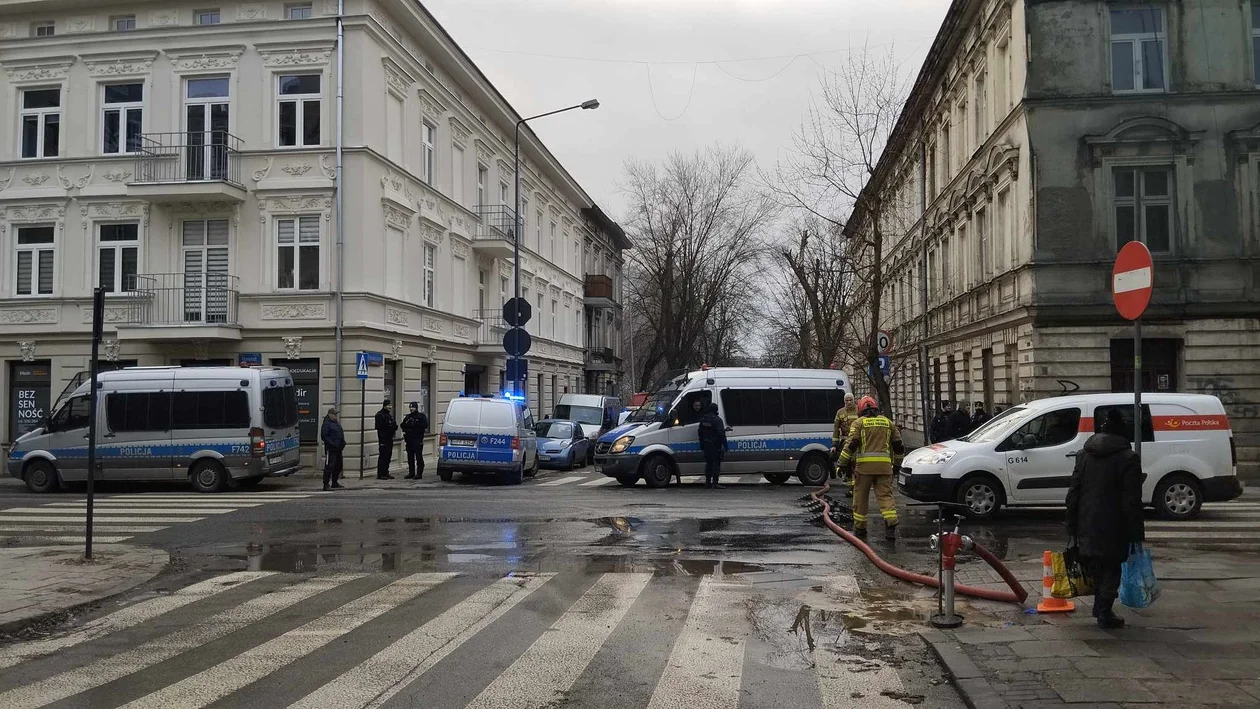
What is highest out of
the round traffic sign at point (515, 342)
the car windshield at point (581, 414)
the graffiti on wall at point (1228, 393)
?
the round traffic sign at point (515, 342)

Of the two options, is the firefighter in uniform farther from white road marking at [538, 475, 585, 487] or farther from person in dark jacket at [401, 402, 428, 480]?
person in dark jacket at [401, 402, 428, 480]

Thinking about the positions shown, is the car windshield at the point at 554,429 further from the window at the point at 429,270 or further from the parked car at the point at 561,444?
the window at the point at 429,270

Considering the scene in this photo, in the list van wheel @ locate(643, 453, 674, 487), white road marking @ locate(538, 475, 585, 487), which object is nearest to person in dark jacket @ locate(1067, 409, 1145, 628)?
van wheel @ locate(643, 453, 674, 487)

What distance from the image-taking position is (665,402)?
71.7 feet

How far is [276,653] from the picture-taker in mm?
6746

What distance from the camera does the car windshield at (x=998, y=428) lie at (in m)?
13.8

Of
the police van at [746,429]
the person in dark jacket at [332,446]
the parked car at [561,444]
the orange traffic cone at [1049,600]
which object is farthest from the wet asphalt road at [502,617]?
the parked car at [561,444]

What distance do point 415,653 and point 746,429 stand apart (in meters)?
13.9

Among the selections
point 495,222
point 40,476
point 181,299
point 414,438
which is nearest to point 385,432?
point 414,438

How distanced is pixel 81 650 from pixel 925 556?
25.9 ft

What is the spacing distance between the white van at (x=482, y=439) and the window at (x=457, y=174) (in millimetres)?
11623

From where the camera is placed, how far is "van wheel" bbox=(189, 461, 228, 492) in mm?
18984

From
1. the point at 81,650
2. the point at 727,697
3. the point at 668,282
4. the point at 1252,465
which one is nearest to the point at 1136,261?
the point at 727,697

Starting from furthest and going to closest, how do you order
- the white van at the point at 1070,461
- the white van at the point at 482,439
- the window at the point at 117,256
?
the window at the point at 117,256
the white van at the point at 482,439
the white van at the point at 1070,461
